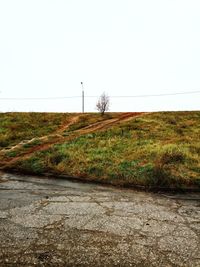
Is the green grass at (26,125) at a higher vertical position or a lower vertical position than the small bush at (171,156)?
higher

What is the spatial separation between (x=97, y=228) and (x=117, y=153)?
683cm

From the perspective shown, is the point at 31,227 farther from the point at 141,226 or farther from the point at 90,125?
the point at 90,125

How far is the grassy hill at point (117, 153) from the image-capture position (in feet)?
30.7

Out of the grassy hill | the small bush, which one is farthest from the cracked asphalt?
the small bush

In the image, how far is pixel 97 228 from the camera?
5.28 meters

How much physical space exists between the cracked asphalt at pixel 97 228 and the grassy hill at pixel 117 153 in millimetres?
1354

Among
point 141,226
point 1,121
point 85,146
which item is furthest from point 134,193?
point 1,121

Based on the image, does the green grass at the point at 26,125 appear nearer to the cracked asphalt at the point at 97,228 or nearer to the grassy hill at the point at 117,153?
the grassy hill at the point at 117,153

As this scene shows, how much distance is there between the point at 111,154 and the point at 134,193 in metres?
3.90

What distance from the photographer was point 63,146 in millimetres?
13336

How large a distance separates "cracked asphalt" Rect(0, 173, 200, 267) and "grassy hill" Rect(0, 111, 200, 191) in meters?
1.35

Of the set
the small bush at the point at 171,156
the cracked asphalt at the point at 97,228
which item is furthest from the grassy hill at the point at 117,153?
the cracked asphalt at the point at 97,228

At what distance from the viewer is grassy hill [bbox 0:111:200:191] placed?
30.7 ft

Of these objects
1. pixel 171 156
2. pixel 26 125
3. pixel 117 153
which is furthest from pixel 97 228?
pixel 26 125
